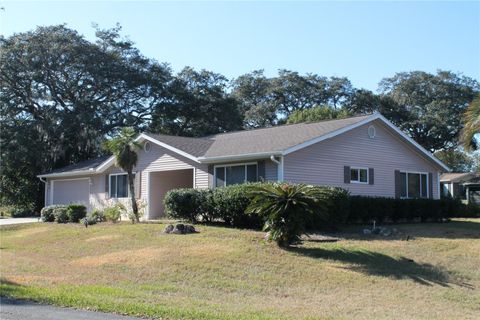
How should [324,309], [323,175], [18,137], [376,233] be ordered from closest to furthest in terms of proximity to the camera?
1. [324,309]
2. [376,233]
3. [323,175]
4. [18,137]

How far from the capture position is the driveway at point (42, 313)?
28.1ft

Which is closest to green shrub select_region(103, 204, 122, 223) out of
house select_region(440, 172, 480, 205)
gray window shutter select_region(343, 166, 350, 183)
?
gray window shutter select_region(343, 166, 350, 183)

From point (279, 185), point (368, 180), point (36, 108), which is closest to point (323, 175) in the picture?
point (368, 180)

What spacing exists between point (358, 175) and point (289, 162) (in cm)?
446

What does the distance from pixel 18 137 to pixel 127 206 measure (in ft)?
47.2

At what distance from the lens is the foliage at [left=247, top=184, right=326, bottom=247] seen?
52.7 feet

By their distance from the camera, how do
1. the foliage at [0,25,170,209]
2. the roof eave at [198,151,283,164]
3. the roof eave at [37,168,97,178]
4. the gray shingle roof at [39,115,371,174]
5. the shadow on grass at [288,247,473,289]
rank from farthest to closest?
the foliage at [0,25,170,209] < the roof eave at [37,168,97,178] < the gray shingle roof at [39,115,371,174] < the roof eave at [198,151,283,164] < the shadow on grass at [288,247,473,289]

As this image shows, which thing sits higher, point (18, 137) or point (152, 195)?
point (18, 137)

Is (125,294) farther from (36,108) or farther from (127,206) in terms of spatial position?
(36,108)

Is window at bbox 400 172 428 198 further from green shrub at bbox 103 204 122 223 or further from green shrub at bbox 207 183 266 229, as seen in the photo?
green shrub at bbox 103 204 122 223

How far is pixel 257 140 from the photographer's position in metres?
24.6

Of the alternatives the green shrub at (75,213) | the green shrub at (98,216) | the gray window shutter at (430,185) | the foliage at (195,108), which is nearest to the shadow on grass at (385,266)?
the green shrub at (98,216)

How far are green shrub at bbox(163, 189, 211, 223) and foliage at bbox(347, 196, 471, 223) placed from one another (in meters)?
5.70

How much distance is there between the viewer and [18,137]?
3806cm
